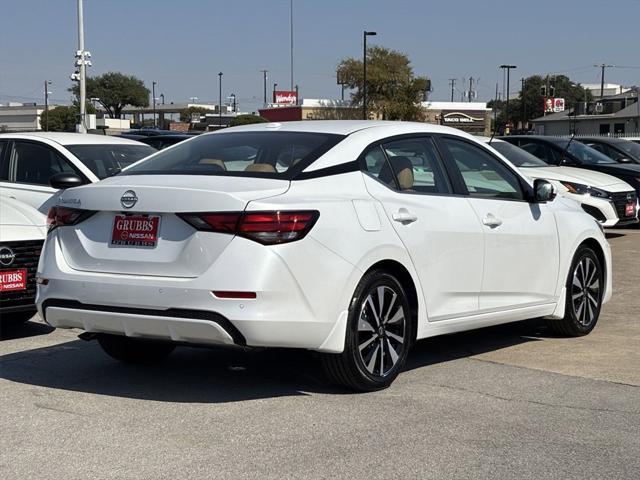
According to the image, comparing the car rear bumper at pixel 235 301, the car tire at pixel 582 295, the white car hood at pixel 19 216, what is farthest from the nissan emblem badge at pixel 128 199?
the car tire at pixel 582 295

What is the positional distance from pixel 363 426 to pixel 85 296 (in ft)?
5.70

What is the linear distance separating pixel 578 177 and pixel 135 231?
10.7 meters

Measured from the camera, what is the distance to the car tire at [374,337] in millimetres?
5414

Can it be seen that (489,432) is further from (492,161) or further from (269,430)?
(492,161)

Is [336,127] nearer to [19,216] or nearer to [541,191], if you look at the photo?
[541,191]

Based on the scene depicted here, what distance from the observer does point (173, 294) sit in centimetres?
504

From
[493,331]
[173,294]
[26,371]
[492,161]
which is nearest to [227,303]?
[173,294]

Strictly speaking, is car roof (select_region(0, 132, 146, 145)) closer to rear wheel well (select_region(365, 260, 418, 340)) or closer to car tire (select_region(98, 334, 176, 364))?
car tire (select_region(98, 334, 176, 364))

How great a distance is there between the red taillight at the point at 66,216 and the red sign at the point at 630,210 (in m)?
11.0

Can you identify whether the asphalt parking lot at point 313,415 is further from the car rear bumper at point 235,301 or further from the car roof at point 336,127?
the car roof at point 336,127

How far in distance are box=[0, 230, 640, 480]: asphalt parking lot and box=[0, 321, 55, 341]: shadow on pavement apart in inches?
15.3

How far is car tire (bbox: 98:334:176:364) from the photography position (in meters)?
6.32

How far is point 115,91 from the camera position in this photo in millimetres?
114750

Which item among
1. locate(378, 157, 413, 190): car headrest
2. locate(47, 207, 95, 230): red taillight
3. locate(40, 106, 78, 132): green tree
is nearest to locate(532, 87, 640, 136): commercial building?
locate(40, 106, 78, 132): green tree
